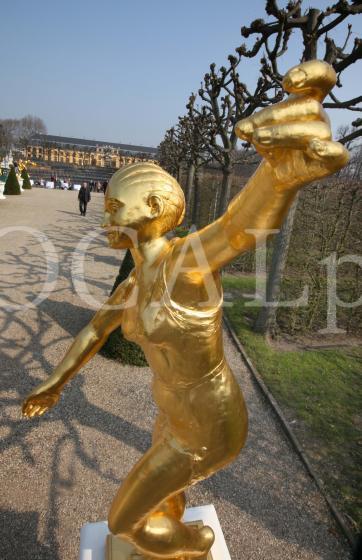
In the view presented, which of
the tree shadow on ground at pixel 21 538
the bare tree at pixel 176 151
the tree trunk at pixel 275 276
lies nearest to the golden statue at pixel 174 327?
the tree shadow on ground at pixel 21 538

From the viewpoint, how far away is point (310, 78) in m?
0.99

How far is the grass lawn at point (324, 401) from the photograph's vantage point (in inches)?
163

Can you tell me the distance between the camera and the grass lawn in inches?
163

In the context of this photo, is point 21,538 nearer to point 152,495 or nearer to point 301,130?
point 152,495

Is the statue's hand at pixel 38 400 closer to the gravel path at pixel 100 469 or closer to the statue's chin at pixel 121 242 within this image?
the statue's chin at pixel 121 242

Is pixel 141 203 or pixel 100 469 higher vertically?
pixel 141 203

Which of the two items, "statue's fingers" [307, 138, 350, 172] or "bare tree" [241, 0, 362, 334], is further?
"bare tree" [241, 0, 362, 334]

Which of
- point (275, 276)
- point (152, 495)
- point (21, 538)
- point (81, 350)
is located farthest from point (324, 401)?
point (81, 350)

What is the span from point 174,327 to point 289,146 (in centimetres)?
82

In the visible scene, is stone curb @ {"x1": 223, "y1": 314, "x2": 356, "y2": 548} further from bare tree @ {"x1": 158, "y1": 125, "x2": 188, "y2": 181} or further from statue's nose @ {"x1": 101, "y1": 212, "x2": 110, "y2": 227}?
bare tree @ {"x1": 158, "y1": 125, "x2": 188, "y2": 181}

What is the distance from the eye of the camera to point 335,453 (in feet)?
14.8

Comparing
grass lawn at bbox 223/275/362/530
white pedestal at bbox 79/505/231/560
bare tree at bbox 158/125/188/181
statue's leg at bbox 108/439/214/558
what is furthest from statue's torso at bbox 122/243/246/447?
bare tree at bbox 158/125/188/181

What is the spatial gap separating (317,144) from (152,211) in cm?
79

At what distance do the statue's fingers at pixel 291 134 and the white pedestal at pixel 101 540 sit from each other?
2463 millimetres
